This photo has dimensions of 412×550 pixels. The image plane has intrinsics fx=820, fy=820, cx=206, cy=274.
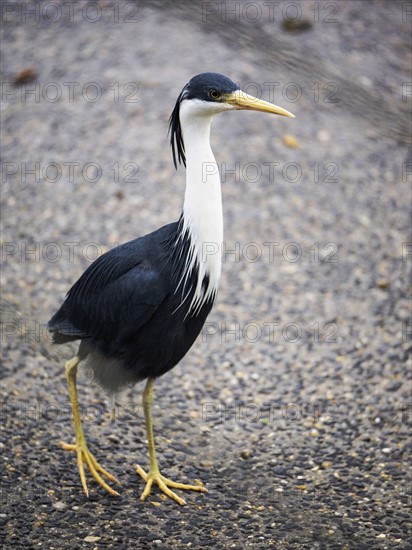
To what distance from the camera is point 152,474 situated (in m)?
4.32

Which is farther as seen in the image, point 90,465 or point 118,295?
point 90,465

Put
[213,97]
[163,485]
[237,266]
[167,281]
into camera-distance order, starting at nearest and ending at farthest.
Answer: [213,97] → [167,281] → [163,485] → [237,266]

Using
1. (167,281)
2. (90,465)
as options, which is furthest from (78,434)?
(167,281)

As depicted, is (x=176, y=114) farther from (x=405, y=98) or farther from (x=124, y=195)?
(x=405, y=98)

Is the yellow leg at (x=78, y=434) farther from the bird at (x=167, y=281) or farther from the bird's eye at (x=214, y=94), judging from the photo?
the bird's eye at (x=214, y=94)

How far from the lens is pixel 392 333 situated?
5.57m

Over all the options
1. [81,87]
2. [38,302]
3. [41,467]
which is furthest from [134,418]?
[81,87]

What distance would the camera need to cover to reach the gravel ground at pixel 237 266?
4.20 metres

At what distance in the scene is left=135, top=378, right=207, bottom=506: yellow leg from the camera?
425 cm

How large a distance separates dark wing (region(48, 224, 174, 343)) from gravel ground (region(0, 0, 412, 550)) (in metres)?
0.78

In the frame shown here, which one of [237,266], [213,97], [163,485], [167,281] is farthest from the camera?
[237,266]

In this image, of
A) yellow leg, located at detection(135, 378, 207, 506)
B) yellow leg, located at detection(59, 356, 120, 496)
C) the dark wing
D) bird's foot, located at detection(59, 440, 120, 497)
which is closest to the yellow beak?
the dark wing

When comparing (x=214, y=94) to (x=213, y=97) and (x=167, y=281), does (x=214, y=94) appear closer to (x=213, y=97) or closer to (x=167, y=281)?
(x=213, y=97)

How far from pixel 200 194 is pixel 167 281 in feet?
1.49
